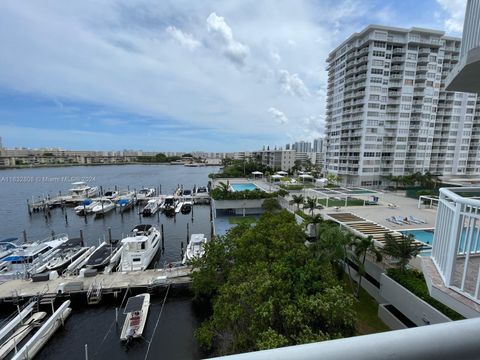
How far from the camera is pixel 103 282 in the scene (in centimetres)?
1819

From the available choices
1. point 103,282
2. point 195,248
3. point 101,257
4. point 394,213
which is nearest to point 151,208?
point 101,257

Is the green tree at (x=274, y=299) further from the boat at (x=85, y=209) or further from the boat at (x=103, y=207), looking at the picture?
the boat at (x=85, y=209)

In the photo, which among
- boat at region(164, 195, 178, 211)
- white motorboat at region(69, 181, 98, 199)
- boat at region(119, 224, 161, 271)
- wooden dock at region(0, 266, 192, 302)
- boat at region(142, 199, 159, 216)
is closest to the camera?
wooden dock at region(0, 266, 192, 302)

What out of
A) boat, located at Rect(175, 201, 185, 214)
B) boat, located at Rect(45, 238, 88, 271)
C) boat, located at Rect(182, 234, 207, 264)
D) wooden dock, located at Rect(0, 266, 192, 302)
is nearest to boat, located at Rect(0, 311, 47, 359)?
wooden dock, located at Rect(0, 266, 192, 302)

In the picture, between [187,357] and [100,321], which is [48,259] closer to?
[100,321]

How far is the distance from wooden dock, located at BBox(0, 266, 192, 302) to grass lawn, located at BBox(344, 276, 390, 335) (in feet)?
34.8

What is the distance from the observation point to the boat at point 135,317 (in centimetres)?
1408

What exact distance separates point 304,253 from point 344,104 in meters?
47.8

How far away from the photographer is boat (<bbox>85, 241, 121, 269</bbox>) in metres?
21.0

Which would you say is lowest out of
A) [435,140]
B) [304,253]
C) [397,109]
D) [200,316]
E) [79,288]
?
[200,316]

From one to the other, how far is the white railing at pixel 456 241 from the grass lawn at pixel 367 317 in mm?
6773

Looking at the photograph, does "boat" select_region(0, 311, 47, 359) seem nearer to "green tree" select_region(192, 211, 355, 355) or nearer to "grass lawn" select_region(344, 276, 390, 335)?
"green tree" select_region(192, 211, 355, 355)

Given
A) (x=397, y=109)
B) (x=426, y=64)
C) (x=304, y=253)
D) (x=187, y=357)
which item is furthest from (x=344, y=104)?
(x=187, y=357)

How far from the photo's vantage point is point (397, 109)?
4834 cm
